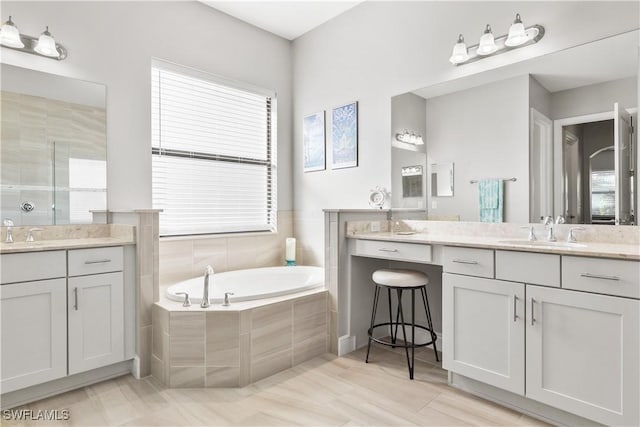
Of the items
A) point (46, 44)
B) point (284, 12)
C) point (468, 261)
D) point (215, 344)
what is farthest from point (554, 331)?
point (46, 44)

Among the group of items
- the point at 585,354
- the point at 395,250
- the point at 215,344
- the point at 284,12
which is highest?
the point at 284,12

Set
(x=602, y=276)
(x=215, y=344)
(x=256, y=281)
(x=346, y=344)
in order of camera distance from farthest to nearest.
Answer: (x=256, y=281), (x=346, y=344), (x=215, y=344), (x=602, y=276)

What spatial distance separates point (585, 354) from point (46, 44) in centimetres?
350

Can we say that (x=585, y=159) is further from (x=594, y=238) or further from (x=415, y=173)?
(x=415, y=173)

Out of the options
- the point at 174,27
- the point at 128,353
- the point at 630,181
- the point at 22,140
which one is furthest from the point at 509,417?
the point at 174,27

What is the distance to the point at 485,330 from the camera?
1.92 meters

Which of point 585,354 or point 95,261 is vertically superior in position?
point 95,261

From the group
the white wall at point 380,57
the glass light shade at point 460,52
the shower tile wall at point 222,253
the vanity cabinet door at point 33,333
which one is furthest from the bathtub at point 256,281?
the glass light shade at point 460,52

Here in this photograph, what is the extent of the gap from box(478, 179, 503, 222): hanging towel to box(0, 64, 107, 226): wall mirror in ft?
8.88

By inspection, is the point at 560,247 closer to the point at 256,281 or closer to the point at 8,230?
the point at 256,281

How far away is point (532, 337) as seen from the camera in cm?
176

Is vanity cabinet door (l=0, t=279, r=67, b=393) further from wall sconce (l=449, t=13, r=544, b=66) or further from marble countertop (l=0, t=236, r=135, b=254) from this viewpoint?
wall sconce (l=449, t=13, r=544, b=66)

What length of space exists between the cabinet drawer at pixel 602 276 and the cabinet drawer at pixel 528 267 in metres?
0.04

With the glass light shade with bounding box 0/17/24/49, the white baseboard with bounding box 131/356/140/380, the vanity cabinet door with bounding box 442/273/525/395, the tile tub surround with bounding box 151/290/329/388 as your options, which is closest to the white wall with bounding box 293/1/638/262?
the vanity cabinet door with bounding box 442/273/525/395
